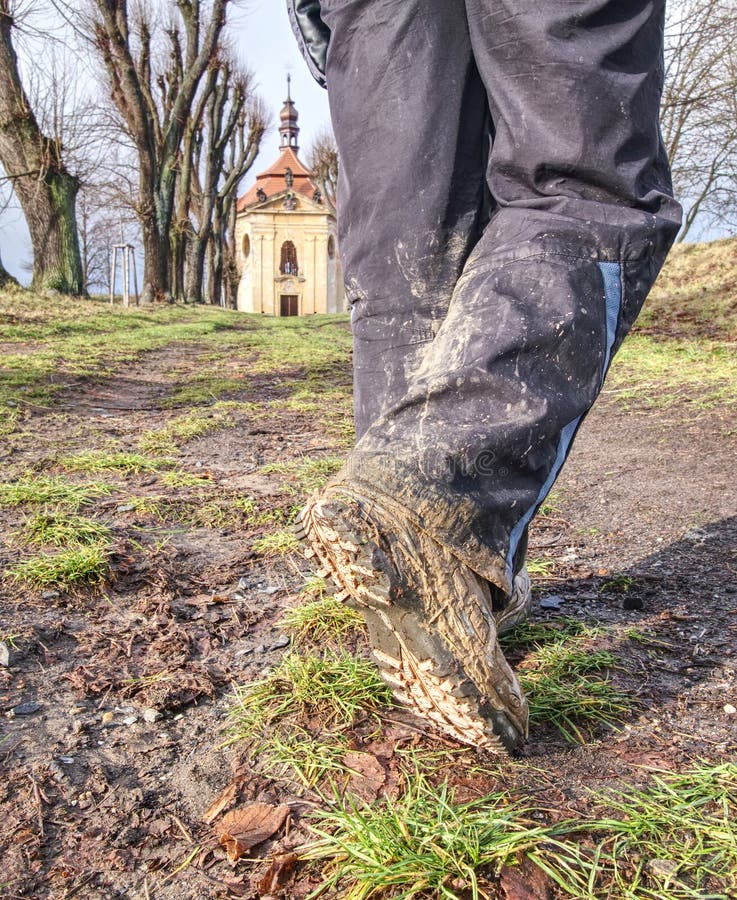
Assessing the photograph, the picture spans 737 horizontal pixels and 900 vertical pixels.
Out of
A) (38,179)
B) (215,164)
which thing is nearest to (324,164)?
(215,164)

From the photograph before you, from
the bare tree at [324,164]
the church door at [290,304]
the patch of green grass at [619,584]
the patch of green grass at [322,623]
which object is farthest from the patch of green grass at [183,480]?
the church door at [290,304]

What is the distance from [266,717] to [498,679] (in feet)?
1.70

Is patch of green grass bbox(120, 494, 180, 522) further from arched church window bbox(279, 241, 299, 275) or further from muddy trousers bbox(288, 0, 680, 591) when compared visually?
arched church window bbox(279, 241, 299, 275)

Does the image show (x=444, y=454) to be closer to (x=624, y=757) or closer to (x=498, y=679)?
(x=498, y=679)

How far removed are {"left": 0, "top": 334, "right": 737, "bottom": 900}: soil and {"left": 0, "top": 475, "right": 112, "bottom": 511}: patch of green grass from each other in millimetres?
88

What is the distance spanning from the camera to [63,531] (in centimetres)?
231

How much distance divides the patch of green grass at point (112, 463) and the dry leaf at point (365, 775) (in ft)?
7.42

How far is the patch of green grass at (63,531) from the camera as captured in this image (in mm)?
2301

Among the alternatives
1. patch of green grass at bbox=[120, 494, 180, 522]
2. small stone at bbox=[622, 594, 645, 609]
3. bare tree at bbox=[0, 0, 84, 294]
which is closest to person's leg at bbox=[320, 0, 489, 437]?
small stone at bbox=[622, 594, 645, 609]

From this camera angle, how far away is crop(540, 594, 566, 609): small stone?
1.93 meters

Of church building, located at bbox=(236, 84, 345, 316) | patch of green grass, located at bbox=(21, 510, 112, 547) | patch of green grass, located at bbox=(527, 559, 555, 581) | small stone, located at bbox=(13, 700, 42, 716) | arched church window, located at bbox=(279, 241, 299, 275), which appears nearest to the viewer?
small stone, located at bbox=(13, 700, 42, 716)

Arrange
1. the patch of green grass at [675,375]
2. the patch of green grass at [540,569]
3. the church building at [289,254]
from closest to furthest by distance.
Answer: the patch of green grass at [540,569]
the patch of green grass at [675,375]
the church building at [289,254]

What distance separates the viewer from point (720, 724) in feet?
4.39

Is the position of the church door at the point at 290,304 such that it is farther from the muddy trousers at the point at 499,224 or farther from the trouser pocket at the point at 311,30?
the muddy trousers at the point at 499,224
